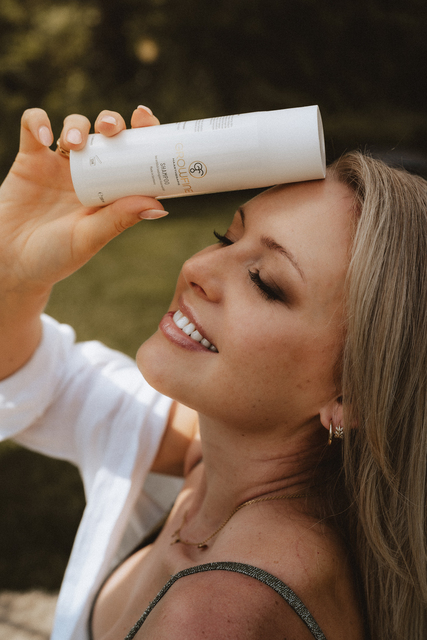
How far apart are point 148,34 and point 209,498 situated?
4580 mm

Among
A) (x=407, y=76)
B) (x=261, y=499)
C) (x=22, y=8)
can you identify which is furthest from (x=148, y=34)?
(x=261, y=499)

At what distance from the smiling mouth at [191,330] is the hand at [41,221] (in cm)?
25

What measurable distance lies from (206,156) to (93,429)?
0.95 m

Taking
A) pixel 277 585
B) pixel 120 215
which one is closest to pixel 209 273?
pixel 120 215

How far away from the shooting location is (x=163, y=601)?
3.26 feet

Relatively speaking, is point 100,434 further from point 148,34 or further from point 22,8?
point 148,34

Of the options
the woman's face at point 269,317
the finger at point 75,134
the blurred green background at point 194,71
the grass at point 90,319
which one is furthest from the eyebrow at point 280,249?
the blurred green background at point 194,71

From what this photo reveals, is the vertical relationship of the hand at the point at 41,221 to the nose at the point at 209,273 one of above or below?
above

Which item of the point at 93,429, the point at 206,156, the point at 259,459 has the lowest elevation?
the point at 93,429

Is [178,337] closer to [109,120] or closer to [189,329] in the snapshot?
[189,329]

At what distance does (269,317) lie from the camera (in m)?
1.08

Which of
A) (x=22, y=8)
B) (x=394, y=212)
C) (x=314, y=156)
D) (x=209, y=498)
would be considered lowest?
(x=209, y=498)

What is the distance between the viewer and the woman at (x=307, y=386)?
106 cm

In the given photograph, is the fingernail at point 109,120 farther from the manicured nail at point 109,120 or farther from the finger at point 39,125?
the finger at point 39,125
